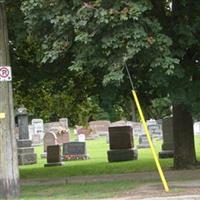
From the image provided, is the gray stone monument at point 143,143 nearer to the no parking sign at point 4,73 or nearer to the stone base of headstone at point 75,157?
the stone base of headstone at point 75,157

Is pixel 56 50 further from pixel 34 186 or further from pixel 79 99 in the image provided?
pixel 79 99

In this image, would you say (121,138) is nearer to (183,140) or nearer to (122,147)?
(122,147)

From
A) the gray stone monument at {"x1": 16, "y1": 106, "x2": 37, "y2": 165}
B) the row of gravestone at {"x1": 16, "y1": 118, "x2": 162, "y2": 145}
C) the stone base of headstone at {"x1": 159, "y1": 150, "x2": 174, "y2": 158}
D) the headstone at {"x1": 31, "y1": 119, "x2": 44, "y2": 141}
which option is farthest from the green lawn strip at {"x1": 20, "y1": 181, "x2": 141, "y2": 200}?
the headstone at {"x1": 31, "y1": 119, "x2": 44, "y2": 141}

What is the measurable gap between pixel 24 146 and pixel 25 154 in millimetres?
1060

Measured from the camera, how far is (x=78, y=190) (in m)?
13.7

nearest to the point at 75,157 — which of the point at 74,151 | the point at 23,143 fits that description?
the point at 74,151

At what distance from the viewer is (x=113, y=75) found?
448 inches

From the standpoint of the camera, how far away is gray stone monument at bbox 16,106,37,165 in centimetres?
2801

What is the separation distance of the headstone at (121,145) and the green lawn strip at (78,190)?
9220 mm

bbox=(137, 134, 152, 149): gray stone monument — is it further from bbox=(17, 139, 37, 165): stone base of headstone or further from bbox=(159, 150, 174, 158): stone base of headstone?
bbox=(159, 150, 174, 158): stone base of headstone

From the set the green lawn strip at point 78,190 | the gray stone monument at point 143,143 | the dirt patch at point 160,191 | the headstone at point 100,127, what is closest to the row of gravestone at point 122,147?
the gray stone monument at point 143,143

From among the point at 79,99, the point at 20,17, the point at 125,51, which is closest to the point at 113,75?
the point at 125,51

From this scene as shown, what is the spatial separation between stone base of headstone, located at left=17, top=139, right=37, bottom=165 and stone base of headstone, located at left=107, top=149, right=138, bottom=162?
524 centimetres

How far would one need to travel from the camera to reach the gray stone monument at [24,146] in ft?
91.9
